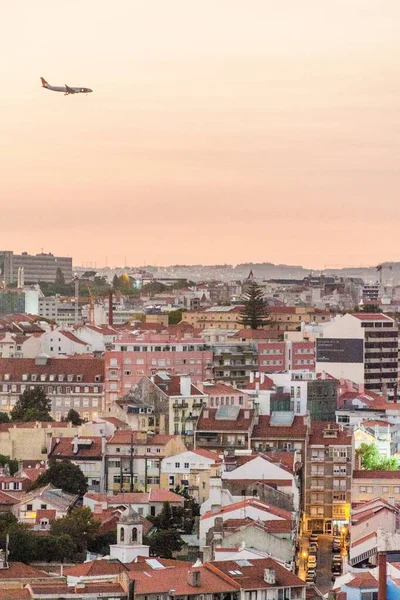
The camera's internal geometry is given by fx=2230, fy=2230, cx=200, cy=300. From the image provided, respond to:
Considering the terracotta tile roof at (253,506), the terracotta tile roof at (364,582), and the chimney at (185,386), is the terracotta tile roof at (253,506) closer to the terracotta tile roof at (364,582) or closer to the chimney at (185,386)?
the terracotta tile roof at (364,582)

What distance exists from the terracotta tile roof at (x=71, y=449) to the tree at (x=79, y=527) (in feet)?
23.3

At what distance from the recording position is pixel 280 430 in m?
56.1

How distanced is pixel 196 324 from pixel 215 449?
50.3 meters

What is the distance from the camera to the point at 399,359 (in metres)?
91.0

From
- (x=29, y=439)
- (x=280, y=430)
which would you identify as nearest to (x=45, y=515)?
(x=29, y=439)

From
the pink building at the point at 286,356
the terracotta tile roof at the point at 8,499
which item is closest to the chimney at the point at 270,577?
the terracotta tile roof at the point at 8,499

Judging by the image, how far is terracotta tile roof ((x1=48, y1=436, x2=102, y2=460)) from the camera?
53.2 metres

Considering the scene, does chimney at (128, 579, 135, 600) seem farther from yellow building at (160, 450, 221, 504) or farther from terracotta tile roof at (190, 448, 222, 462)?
terracotta tile roof at (190, 448, 222, 462)

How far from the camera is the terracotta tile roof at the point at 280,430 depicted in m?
55.4

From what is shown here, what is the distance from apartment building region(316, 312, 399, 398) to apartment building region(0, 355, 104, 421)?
9.14 m

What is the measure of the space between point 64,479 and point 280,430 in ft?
24.2

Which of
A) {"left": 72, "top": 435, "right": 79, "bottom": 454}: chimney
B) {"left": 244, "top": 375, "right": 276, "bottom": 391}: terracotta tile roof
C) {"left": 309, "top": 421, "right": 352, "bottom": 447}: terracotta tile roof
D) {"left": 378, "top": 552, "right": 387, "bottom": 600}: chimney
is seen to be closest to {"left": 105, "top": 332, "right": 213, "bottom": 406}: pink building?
{"left": 244, "top": 375, "right": 276, "bottom": 391}: terracotta tile roof

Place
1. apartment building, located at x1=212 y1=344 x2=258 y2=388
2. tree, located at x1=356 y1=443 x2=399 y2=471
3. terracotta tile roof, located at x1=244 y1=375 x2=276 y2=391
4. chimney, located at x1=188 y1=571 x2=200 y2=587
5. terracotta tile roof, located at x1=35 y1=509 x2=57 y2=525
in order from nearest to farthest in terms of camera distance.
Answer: chimney, located at x1=188 y1=571 x2=200 y2=587, terracotta tile roof, located at x1=35 y1=509 x2=57 y2=525, tree, located at x1=356 y1=443 x2=399 y2=471, terracotta tile roof, located at x1=244 y1=375 x2=276 y2=391, apartment building, located at x1=212 y1=344 x2=258 y2=388

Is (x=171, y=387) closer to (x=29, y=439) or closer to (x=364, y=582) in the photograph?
(x=29, y=439)
